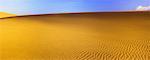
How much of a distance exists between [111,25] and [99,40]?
313 cm

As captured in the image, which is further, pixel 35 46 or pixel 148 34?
pixel 148 34

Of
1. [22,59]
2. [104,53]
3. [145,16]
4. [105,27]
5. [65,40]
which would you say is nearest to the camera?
[22,59]

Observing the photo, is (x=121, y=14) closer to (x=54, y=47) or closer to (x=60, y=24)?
(x=60, y=24)

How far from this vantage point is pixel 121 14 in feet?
48.7

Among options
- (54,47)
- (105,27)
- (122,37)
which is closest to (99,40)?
(122,37)

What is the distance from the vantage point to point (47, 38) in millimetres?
9312

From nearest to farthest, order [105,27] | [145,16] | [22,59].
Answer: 1. [22,59]
2. [105,27]
3. [145,16]

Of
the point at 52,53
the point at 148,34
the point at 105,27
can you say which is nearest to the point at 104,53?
the point at 52,53

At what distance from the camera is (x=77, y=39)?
9.24 metres

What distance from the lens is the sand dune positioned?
7570 mm

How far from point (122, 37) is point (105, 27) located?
6.75ft

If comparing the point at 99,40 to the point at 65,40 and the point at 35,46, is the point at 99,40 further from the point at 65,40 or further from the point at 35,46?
the point at 35,46

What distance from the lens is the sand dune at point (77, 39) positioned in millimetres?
7570

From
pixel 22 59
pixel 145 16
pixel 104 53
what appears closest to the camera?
pixel 22 59
